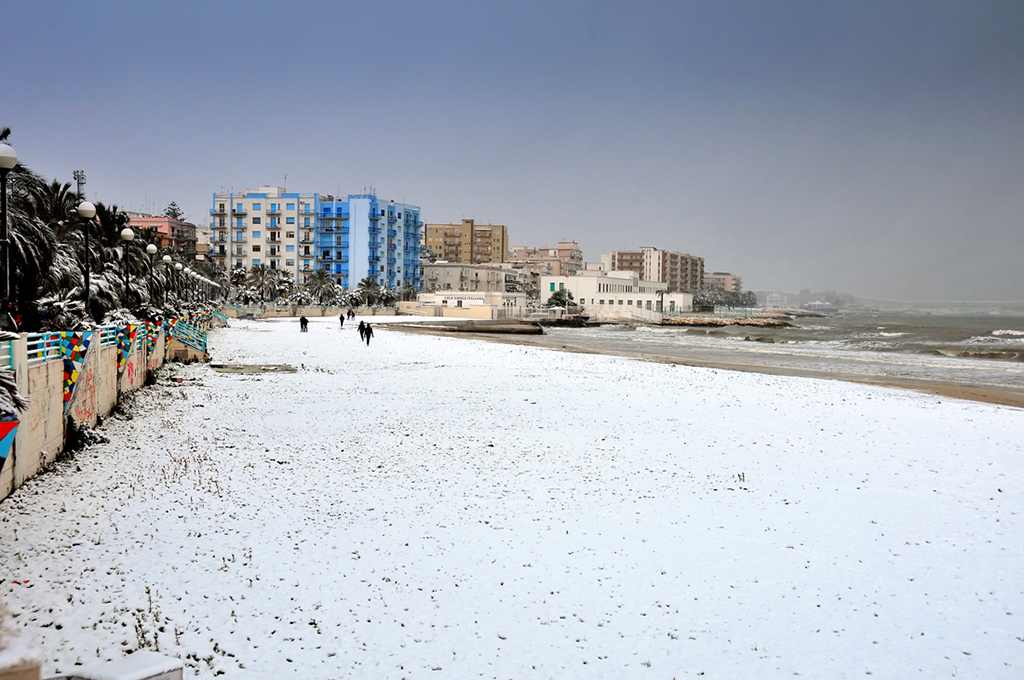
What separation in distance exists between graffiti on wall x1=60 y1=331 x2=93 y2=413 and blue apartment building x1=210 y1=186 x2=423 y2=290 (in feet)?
355

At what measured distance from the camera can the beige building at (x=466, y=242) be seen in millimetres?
187500

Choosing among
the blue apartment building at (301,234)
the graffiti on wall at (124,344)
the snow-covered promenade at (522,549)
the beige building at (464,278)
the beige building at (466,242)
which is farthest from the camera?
the beige building at (466,242)

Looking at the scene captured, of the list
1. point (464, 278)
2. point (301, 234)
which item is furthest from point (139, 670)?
point (464, 278)

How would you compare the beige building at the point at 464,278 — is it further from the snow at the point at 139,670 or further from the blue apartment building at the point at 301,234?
the snow at the point at 139,670

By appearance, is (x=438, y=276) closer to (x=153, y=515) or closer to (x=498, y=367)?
(x=498, y=367)

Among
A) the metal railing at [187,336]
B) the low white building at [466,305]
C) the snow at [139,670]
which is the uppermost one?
the low white building at [466,305]

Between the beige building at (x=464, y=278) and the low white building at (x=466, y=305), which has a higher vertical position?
the beige building at (x=464, y=278)

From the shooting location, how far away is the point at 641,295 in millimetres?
136375

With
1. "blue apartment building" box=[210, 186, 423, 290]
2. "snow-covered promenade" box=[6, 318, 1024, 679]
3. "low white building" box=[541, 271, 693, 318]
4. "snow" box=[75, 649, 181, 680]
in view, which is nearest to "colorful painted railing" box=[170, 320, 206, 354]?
"snow-covered promenade" box=[6, 318, 1024, 679]

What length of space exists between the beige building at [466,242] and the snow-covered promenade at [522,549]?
174899 millimetres

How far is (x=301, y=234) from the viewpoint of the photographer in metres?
119

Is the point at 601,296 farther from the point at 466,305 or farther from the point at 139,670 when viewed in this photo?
the point at 139,670

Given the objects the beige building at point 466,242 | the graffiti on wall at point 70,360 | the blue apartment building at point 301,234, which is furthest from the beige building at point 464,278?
the graffiti on wall at point 70,360

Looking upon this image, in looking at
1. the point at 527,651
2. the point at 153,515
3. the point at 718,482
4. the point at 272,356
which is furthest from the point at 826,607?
the point at 272,356
